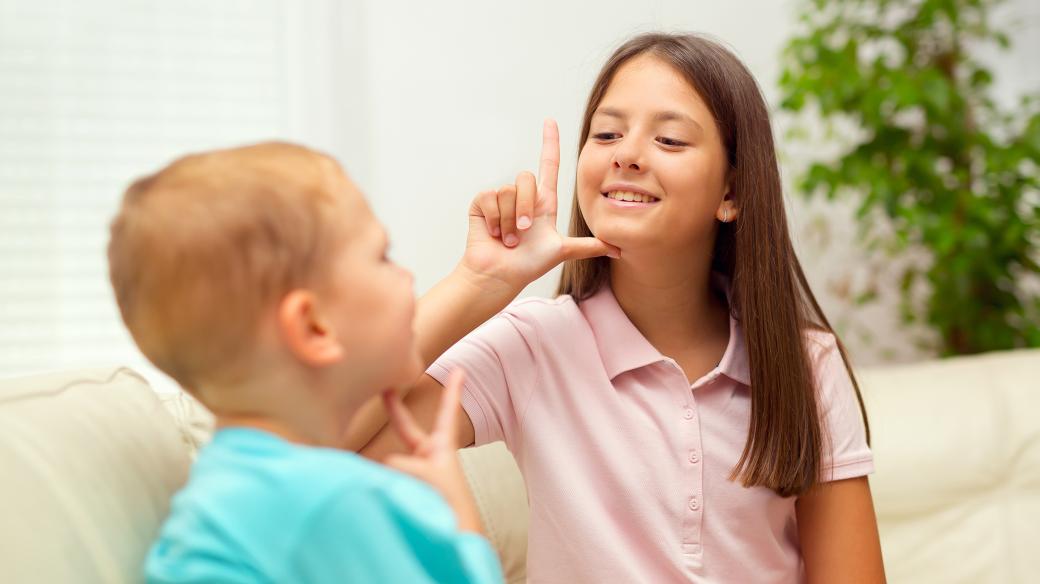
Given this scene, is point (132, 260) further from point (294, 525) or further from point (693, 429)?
point (693, 429)

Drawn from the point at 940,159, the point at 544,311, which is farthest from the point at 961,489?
the point at 940,159

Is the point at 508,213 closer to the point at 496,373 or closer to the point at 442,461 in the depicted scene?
the point at 496,373

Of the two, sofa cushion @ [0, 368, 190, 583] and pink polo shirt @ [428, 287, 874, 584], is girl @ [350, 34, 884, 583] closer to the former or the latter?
pink polo shirt @ [428, 287, 874, 584]

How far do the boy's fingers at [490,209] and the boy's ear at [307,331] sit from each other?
0.48 m

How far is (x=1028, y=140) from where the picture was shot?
2.41 metres

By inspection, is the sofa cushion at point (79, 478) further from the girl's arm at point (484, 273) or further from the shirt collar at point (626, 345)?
the shirt collar at point (626, 345)

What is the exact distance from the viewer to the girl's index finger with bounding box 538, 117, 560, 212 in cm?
126

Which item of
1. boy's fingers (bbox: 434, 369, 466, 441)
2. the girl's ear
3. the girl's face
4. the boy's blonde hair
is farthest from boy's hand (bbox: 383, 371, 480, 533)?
the girl's ear

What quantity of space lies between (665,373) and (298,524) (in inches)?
29.9

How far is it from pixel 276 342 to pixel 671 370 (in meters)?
0.72

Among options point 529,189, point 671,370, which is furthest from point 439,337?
point 671,370

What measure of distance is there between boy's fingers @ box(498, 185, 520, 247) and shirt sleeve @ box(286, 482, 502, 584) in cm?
54

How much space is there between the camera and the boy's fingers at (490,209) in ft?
3.94

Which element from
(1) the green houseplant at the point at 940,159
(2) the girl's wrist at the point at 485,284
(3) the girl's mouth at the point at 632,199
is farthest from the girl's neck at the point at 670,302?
(1) the green houseplant at the point at 940,159
